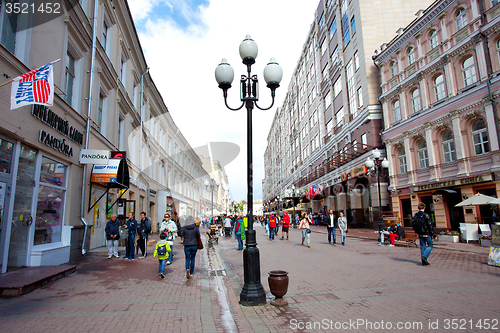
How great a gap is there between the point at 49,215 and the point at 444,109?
21.2 metres

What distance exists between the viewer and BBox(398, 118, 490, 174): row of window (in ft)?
54.2

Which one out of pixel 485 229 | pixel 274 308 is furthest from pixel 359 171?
pixel 274 308

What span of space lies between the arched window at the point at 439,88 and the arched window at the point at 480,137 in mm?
2985

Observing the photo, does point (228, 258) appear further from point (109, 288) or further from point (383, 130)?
point (383, 130)

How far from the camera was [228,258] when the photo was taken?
12.4 meters

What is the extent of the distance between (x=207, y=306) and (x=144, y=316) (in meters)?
1.15

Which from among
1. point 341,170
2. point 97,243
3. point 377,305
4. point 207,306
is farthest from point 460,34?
point 97,243

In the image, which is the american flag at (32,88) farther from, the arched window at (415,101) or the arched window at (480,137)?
the arched window at (415,101)

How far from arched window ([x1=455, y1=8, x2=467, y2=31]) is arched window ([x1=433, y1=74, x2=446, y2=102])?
2916mm

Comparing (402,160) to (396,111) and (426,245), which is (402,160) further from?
(426,245)

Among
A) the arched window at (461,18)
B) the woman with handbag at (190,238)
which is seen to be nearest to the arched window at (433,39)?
the arched window at (461,18)

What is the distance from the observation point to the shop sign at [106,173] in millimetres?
11938

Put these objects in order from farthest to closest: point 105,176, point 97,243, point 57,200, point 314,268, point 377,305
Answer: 1. point 97,243
2. point 105,176
3. point 57,200
4. point 314,268
5. point 377,305

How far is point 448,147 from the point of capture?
62.2 ft
